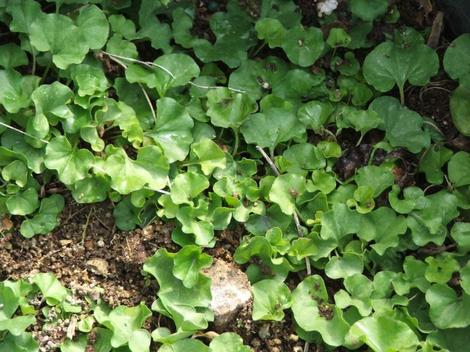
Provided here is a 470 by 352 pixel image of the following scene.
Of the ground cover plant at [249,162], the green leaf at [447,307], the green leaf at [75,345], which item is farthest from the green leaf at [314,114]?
the green leaf at [75,345]

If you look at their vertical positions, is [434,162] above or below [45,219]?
above

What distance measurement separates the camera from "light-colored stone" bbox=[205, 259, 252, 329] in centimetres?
235

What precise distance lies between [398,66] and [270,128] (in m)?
0.56

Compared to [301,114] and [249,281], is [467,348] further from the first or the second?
[301,114]

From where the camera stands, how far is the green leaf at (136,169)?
7.98 ft

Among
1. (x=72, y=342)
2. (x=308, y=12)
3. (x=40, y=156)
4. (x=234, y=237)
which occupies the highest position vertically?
(x=308, y=12)

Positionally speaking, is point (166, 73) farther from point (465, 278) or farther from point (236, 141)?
point (465, 278)

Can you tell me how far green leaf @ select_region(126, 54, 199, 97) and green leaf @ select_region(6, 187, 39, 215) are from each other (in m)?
0.52

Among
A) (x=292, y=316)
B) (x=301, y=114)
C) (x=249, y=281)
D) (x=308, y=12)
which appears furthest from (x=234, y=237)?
(x=308, y=12)

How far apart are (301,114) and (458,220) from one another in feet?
2.21

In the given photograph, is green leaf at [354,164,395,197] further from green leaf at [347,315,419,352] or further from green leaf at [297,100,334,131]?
green leaf at [347,315,419,352]

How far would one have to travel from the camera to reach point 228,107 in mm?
2629

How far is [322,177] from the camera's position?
8.43ft

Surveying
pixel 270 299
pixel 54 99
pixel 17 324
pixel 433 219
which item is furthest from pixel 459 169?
pixel 17 324
